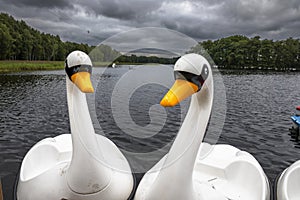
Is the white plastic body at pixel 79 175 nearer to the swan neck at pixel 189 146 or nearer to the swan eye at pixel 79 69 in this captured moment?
the swan eye at pixel 79 69

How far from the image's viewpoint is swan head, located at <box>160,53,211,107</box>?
8.13 feet

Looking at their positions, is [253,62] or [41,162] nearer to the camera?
[41,162]

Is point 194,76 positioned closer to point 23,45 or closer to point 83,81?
point 83,81

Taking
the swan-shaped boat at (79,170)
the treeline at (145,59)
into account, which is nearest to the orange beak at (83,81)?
the swan-shaped boat at (79,170)

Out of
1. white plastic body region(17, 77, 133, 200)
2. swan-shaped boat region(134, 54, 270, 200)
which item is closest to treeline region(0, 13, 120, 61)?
white plastic body region(17, 77, 133, 200)

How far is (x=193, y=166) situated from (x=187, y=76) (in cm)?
104

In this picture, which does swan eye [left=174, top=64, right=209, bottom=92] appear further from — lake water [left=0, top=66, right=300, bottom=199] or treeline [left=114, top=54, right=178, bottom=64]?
lake water [left=0, top=66, right=300, bottom=199]

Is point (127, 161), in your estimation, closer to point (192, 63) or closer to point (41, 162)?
point (41, 162)

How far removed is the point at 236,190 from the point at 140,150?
3.49 meters

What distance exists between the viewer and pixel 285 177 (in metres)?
4.10

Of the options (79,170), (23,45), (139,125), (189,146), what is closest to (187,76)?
(189,146)

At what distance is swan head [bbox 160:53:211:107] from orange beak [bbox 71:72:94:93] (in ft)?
3.23

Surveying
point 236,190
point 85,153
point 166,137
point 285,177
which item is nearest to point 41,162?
point 85,153

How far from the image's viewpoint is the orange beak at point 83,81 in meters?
2.97
